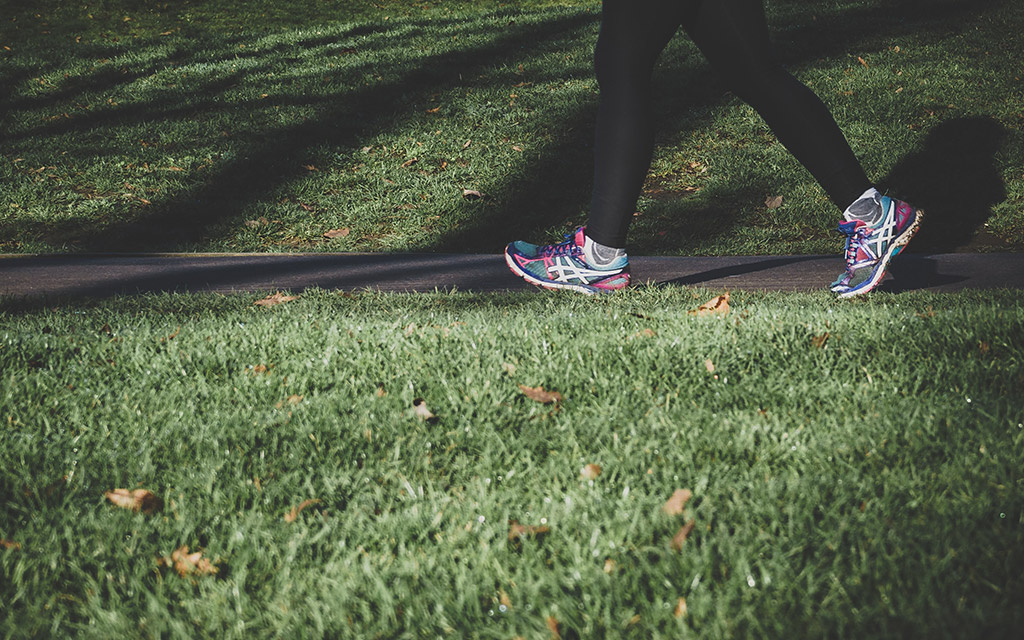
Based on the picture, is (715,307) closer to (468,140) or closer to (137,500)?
(137,500)

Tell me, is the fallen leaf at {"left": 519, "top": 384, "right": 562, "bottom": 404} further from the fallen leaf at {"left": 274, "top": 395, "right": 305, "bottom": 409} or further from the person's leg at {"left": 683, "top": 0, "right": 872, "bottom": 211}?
the person's leg at {"left": 683, "top": 0, "right": 872, "bottom": 211}

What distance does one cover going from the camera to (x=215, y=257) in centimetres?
480

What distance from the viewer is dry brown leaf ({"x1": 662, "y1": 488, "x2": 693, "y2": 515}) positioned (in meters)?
1.57

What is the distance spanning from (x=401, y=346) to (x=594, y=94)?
242 inches

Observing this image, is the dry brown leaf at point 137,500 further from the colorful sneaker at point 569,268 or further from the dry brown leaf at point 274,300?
the colorful sneaker at point 569,268

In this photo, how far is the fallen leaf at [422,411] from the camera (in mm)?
2036

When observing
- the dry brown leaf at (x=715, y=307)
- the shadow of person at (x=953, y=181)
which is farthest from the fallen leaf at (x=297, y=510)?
the shadow of person at (x=953, y=181)

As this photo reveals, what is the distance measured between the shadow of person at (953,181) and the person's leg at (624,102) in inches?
122

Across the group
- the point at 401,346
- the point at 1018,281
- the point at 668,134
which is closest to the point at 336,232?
the point at 668,134

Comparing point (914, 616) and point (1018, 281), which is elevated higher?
point (914, 616)

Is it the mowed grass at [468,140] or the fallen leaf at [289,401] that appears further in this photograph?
the mowed grass at [468,140]

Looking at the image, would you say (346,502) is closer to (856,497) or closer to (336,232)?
(856,497)

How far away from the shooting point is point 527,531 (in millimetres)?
1539

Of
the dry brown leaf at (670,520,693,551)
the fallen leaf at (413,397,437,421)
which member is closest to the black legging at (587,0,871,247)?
the fallen leaf at (413,397,437,421)
